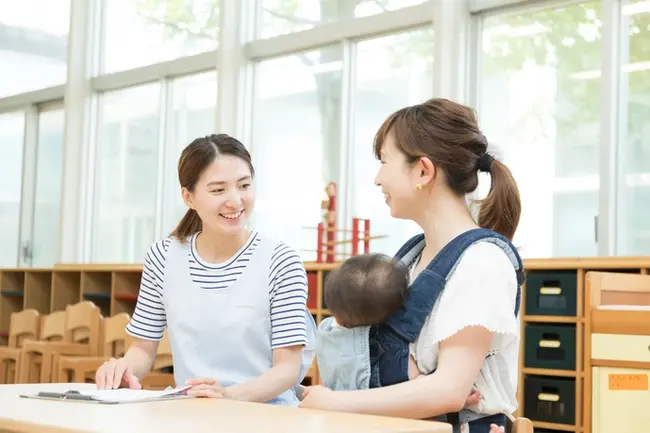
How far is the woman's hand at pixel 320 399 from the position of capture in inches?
61.6

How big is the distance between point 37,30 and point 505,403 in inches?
329

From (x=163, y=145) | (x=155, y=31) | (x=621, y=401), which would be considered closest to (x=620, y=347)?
(x=621, y=401)

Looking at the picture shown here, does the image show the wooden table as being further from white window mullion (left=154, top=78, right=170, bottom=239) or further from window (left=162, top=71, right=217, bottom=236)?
white window mullion (left=154, top=78, right=170, bottom=239)

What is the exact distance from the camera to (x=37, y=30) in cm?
914

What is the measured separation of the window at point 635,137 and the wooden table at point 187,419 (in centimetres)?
370

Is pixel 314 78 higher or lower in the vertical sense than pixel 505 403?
higher

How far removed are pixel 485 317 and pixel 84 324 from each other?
14.9ft

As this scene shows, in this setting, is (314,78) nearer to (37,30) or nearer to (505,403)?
(37,30)

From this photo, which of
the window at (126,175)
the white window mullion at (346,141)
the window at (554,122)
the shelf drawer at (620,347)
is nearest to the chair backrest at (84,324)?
the white window mullion at (346,141)

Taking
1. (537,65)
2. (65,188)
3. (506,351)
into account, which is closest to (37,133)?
(65,188)

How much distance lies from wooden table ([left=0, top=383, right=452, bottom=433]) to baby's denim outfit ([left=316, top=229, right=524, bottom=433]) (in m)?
0.13

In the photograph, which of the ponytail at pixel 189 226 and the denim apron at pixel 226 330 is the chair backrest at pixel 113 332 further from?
the denim apron at pixel 226 330

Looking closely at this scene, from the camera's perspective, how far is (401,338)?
5.35 ft

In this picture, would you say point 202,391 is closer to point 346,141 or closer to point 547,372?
point 547,372
